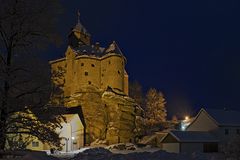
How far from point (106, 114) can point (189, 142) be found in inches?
1300

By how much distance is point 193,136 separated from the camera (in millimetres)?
50062

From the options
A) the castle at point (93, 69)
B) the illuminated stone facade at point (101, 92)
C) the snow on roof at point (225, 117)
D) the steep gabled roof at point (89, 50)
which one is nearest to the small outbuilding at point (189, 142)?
the snow on roof at point (225, 117)

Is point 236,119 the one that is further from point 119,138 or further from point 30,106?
point 30,106

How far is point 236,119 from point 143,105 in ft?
129

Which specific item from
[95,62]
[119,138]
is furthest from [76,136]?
[95,62]

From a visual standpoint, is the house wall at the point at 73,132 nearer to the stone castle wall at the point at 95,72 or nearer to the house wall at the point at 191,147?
the stone castle wall at the point at 95,72

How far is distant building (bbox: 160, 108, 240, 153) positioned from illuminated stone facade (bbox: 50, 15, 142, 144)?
23.6 metres

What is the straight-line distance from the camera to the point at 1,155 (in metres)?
12.7

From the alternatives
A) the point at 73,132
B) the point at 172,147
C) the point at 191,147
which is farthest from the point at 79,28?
the point at 191,147

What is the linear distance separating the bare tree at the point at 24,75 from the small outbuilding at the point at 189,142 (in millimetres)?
35776

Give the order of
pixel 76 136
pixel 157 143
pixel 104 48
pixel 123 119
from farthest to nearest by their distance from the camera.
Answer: pixel 104 48, pixel 123 119, pixel 157 143, pixel 76 136

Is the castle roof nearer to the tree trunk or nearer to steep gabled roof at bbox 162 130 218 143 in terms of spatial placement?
steep gabled roof at bbox 162 130 218 143

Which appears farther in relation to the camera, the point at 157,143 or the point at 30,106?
the point at 157,143

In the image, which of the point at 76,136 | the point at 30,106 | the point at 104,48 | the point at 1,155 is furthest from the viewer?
the point at 104,48
